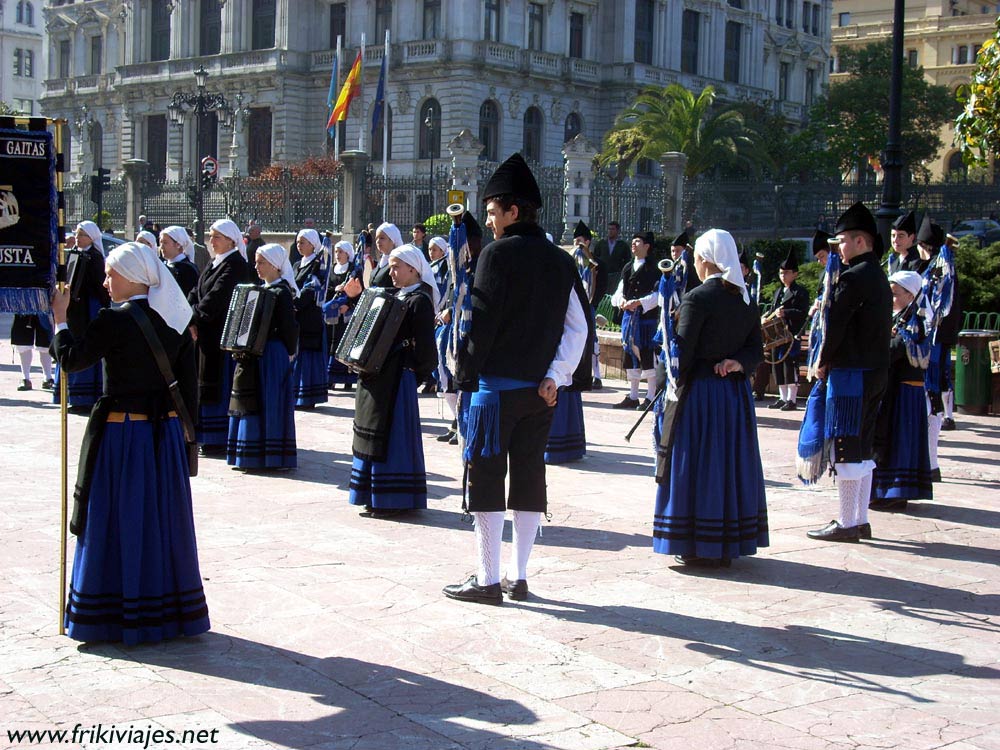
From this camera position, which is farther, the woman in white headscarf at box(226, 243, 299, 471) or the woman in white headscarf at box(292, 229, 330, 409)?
the woman in white headscarf at box(292, 229, 330, 409)

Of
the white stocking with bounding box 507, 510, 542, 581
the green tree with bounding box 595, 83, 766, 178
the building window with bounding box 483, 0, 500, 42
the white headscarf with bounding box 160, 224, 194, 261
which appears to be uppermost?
the building window with bounding box 483, 0, 500, 42

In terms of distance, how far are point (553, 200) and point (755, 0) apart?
4246 centimetres

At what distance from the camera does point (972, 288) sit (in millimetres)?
17344

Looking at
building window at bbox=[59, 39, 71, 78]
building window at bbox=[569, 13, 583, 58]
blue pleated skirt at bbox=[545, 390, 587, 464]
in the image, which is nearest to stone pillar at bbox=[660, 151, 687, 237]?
blue pleated skirt at bbox=[545, 390, 587, 464]

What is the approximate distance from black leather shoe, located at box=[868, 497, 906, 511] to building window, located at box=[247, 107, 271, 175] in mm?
50692

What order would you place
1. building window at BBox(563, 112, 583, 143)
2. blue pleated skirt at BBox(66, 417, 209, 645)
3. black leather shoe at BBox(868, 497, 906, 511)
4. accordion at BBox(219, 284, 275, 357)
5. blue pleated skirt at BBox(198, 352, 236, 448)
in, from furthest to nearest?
building window at BBox(563, 112, 583, 143) < blue pleated skirt at BBox(198, 352, 236, 448) < accordion at BBox(219, 284, 275, 357) < black leather shoe at BBox(868, 497, 906, 511) < blue pleated skirt at BBox(66, 417, 209, 645)

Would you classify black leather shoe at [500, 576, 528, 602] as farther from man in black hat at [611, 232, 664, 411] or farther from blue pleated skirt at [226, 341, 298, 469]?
man in black hat at [611, 232, 664, 411]

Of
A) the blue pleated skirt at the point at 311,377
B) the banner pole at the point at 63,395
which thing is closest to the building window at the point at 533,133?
the blue pleated skirt at the point at 311,377

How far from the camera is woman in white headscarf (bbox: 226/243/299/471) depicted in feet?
33.5

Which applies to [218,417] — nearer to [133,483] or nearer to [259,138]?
[133,483]

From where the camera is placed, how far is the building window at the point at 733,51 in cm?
6384

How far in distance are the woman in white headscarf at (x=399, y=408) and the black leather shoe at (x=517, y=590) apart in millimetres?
2012

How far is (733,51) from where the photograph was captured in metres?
64.1

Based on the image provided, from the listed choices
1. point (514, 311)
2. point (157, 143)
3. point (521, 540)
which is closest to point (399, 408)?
point (521, 540)
